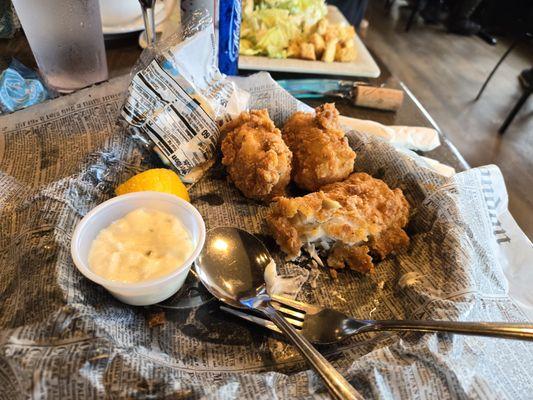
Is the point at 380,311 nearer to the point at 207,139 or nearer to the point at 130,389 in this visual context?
→ the point at 130,389

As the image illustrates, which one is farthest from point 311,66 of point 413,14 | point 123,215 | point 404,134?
point 413,14

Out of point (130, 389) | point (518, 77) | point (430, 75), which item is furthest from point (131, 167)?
point (518, 77)

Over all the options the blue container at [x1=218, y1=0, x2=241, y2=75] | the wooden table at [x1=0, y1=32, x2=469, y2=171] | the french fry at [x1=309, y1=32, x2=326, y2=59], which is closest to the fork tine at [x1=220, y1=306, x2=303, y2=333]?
the wooden table at [x1=0, y1=32, x2=469, y2=171]

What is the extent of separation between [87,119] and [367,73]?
1469 millimetres

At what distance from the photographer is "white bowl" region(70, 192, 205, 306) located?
2.86 feet

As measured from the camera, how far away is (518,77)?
4645mm

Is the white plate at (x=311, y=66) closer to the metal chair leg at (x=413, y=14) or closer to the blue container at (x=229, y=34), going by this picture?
the blue container at (x=229, y=34)

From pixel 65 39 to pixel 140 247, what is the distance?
3.83ft

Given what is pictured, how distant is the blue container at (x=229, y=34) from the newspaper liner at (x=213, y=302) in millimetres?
502

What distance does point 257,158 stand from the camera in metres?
1.29

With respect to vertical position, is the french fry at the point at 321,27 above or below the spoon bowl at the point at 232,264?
above

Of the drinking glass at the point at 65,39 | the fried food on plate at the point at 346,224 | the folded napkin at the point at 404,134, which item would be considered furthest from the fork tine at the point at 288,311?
the drinking glass at the point at 65,39

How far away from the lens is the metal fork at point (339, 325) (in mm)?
810

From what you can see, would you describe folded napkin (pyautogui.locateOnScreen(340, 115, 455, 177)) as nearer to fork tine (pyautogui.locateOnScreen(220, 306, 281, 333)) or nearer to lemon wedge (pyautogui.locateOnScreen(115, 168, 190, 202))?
lemon wedge (pyautogui.locateOnScreen(115, 168, 190, 202))
